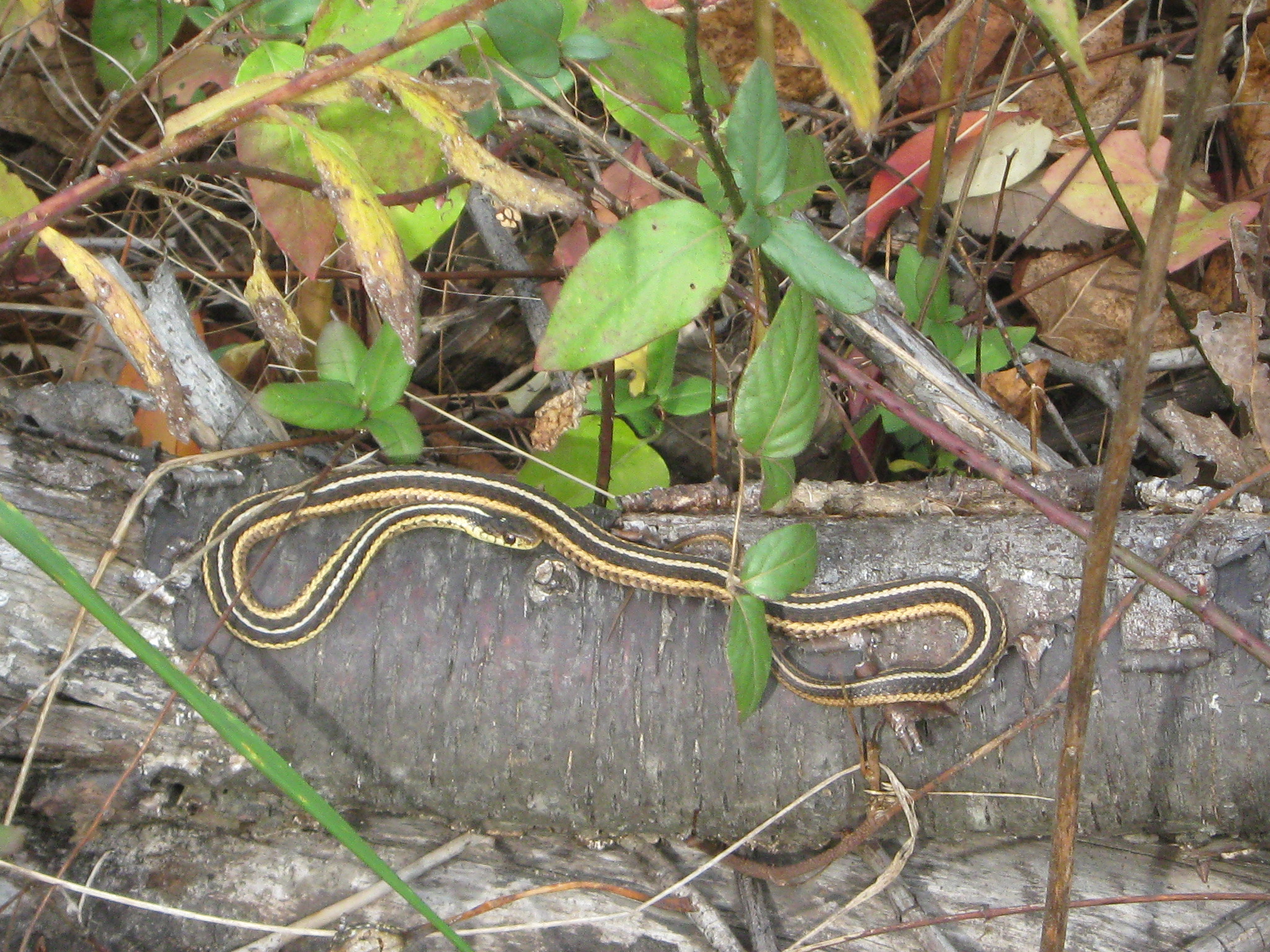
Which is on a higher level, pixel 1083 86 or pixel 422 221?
pixel 1083 86

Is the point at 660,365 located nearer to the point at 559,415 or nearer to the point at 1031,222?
the point at 559,415

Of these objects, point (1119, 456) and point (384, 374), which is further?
point (384, 374)

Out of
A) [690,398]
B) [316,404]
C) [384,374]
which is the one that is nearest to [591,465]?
[690,398]

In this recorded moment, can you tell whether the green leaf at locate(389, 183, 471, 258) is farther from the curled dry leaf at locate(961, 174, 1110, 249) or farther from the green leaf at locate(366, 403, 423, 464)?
the curled dry leaf at locate(961, 174, 1110, 249)

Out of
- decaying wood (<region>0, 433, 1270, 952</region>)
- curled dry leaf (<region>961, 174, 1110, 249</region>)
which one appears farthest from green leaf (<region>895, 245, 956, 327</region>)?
decaying wood (<region>0, 433, 1270, 952</region>)

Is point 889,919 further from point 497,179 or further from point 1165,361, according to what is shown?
point 1165,361

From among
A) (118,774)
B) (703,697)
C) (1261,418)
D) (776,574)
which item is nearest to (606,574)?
(703,697)
